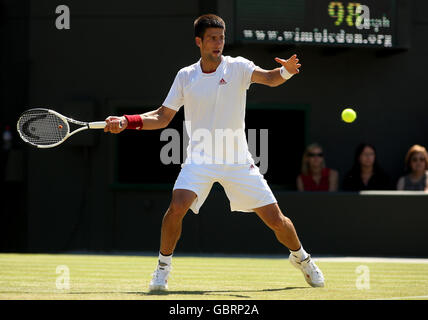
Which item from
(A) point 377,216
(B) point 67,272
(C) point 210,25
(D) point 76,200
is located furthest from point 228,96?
(D) point 76,200

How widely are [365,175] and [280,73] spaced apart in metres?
5.70

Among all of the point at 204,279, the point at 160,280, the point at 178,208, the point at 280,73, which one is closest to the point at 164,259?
the point at 160,280

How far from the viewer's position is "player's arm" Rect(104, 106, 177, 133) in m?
6.74

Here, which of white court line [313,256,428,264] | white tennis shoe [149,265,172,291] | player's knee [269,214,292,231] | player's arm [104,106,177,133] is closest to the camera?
player's arm [104,106,177,133]

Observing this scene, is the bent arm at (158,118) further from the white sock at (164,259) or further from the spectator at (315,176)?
the spectator at (315,176)

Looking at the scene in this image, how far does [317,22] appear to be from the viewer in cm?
1185

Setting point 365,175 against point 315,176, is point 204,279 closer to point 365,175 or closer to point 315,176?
point 315,176

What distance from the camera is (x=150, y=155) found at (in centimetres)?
1315

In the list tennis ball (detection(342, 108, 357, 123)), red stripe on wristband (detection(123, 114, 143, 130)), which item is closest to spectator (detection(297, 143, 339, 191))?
tennis ball (detection(342, 108, 357, 123))

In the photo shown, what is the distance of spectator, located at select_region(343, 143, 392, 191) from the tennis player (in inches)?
205

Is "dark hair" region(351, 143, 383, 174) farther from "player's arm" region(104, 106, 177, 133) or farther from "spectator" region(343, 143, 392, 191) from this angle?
"player's arm" region(104, 106, 177, 133)

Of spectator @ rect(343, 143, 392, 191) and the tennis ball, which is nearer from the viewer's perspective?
the tennis ball

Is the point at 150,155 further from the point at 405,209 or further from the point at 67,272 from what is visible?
the point at 67,272

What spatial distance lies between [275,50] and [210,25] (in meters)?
5.63
